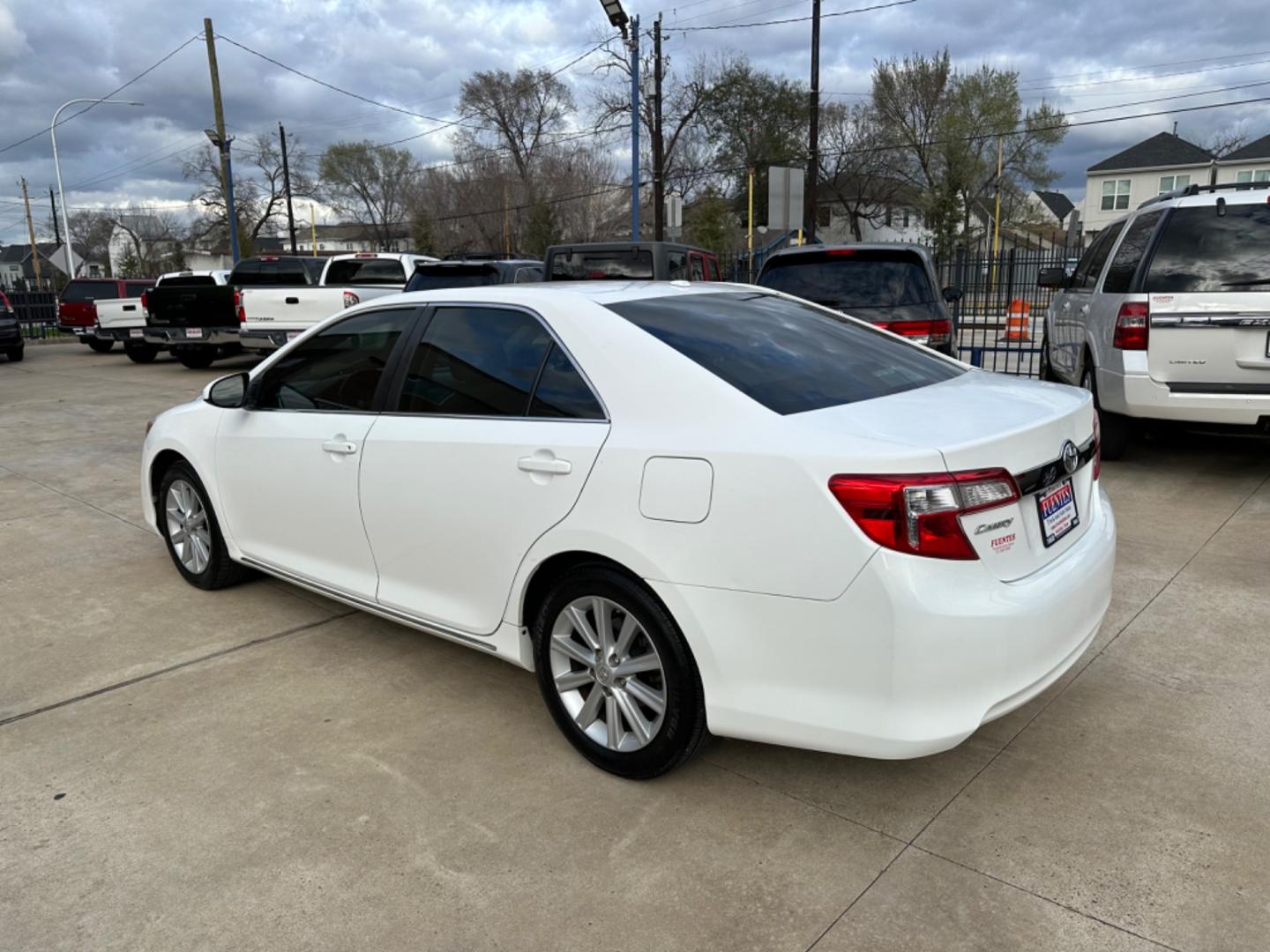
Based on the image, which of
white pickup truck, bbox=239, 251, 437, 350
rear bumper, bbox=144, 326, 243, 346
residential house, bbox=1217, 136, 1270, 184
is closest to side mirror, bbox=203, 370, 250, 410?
white pickup truck, bbox=239, 251, 437, 350

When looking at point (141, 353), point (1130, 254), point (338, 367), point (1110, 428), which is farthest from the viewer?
point (141, 353)

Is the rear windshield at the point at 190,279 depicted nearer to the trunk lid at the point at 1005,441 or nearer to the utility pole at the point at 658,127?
the utility pole at the point at 658,127

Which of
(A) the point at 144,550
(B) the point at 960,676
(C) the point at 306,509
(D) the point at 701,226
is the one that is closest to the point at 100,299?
(A) the point at 144,550

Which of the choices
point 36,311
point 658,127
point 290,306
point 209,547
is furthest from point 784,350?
point 36,311

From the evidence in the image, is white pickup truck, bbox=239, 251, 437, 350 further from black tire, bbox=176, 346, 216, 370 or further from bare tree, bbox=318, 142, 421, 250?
bare tree, bbox=318, 142, 421, 250

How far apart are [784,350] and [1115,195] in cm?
6750

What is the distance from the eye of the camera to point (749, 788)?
300cm

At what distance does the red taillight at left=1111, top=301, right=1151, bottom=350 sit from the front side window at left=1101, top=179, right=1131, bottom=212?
205ft

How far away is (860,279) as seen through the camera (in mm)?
7793

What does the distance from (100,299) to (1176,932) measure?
874 inches

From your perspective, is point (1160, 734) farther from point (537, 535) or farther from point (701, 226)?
point (701, 226)

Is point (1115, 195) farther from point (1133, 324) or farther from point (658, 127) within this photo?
point (1133, 324)

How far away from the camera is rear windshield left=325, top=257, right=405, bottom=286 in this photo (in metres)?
14.8

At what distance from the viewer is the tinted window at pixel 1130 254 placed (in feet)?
21.2
